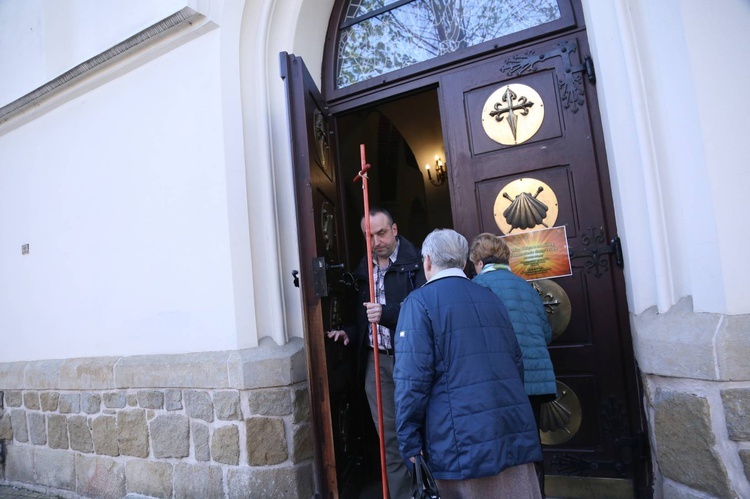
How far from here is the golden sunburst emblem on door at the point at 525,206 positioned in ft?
9.23

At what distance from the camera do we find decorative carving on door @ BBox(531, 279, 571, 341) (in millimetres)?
2750

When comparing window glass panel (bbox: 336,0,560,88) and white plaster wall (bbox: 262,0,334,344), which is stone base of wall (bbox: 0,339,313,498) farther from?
window glass panel (bbox: 336,0,560,88)

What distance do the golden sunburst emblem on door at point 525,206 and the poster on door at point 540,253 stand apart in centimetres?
5

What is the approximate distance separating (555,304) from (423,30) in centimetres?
214

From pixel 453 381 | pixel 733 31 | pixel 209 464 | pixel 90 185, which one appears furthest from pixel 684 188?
pixel 90 185

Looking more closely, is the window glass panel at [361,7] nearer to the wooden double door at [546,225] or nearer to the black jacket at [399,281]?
the wooden double door at [546,225]

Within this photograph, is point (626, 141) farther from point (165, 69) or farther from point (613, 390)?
point (165, 69)

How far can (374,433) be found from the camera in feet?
11.8

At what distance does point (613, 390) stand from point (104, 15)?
457 centimetres

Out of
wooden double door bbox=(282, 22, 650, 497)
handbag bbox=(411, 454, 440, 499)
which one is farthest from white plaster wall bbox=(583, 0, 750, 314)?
handbag bbox=(411, 454, 440, 499)

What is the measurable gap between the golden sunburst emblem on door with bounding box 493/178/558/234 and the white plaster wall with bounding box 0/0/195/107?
253cm

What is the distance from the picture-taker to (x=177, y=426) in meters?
3.15

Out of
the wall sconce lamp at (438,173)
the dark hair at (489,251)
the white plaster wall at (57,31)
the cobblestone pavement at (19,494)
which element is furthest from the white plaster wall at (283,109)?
the wall sconce lamp at (438,173)

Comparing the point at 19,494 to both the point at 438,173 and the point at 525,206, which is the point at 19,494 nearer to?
the point at 525,206
